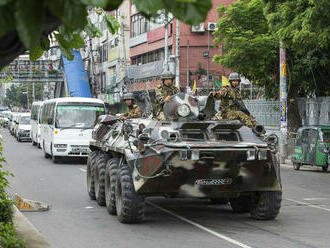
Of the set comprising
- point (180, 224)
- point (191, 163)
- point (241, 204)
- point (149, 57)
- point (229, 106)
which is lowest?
point (180, 224)

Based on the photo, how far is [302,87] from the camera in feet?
105

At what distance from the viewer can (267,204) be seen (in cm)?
1099

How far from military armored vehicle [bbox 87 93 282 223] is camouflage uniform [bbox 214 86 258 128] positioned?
0.56m

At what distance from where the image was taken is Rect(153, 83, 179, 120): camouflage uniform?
12.3 metres

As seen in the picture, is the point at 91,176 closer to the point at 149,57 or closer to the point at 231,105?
the point at 231,105

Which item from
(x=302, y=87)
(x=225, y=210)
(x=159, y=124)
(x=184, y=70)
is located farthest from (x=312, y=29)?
(x=184, y=70)

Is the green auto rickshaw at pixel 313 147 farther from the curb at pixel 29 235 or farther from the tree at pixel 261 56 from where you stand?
the curb at pixel 29 235

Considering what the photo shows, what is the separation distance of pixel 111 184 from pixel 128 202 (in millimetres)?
1212

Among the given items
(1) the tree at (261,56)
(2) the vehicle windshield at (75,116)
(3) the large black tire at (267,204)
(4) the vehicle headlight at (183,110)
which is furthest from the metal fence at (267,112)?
(3) the large black tire at (267,204)

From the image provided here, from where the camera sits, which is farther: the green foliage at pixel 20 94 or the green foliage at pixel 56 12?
the green foliage at pixel 20 94

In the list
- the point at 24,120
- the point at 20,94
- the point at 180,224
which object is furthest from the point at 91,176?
the point at 20,94

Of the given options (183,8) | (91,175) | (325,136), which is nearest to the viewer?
(183,8)

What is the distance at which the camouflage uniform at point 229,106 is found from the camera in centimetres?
1239

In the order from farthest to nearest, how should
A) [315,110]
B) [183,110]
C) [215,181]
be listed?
1. [315,110]
2. [183,110]
3. [215,181]
